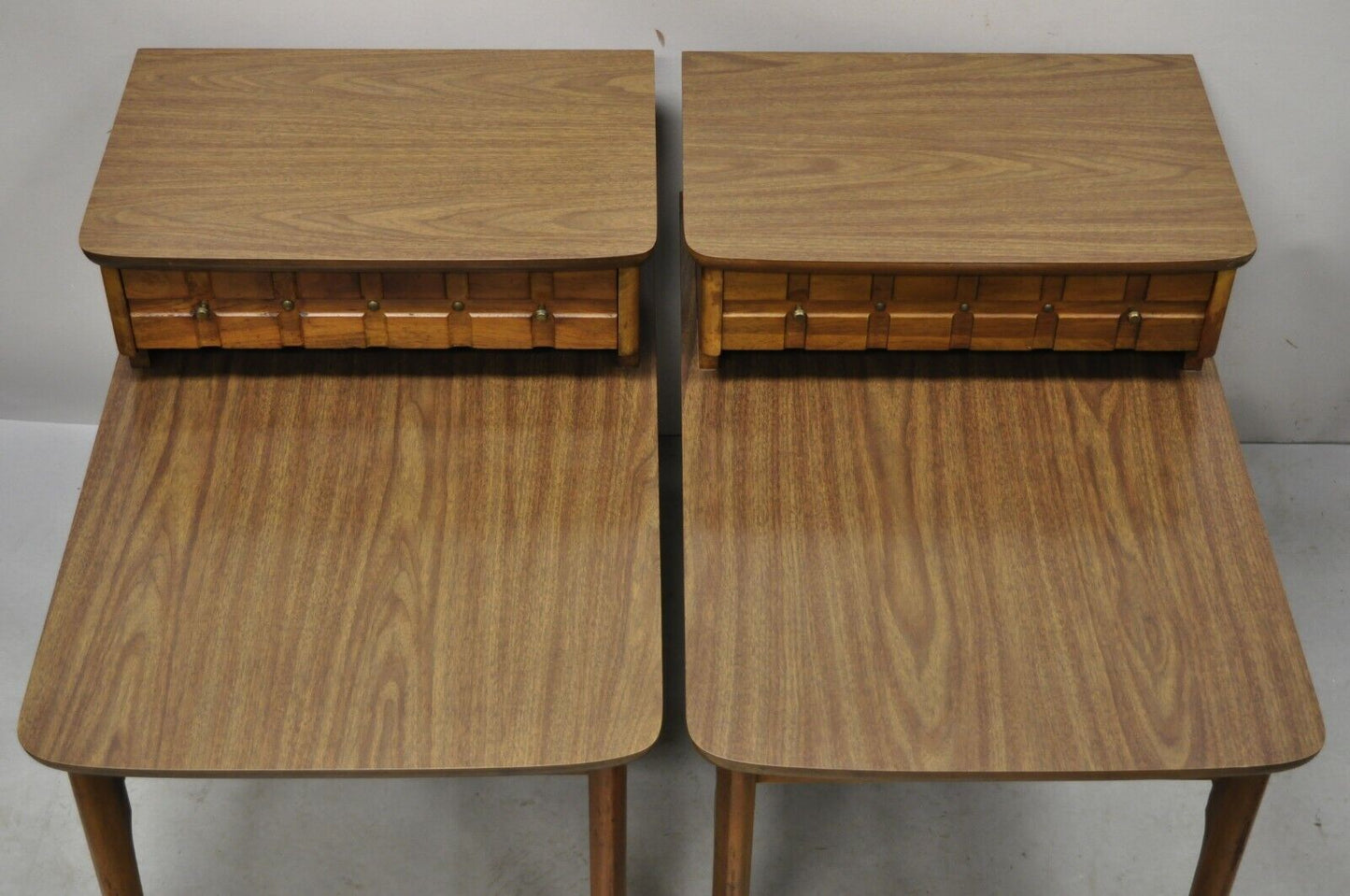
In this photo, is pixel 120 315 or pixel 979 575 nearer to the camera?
pixel 979 575

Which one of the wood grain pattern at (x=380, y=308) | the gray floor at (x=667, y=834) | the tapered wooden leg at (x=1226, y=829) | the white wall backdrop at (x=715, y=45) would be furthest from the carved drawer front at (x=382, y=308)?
the tapered wooden leg at (x=1226, y=829)

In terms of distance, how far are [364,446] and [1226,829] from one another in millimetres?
1009

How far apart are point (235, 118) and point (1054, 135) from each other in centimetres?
97

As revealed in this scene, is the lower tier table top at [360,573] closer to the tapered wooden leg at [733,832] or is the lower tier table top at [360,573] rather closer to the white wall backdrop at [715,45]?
the tapered wooden leg at [733,832]

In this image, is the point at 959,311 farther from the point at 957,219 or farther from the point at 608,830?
the point at 608,830

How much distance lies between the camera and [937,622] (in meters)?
1.56

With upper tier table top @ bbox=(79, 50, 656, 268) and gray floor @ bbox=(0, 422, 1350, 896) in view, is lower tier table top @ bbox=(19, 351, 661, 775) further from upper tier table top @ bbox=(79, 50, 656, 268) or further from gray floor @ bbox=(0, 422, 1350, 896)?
gray floor @ bbox=(0, 422, 1350, 896)

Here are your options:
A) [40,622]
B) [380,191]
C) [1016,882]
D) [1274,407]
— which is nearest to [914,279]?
[380,191]

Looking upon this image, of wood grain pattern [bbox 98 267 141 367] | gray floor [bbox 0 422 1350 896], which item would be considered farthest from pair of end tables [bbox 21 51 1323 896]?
gray floor [bbox 0 422 1350 896]

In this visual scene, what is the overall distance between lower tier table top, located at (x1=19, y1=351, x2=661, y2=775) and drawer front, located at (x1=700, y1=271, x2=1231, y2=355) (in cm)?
15

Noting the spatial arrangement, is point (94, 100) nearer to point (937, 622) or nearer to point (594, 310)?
point (594, 310)

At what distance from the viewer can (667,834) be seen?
6.68 feet

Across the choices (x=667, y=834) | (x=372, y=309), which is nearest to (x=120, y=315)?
(x=372, y=309)

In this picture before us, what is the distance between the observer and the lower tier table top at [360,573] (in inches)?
58.1
